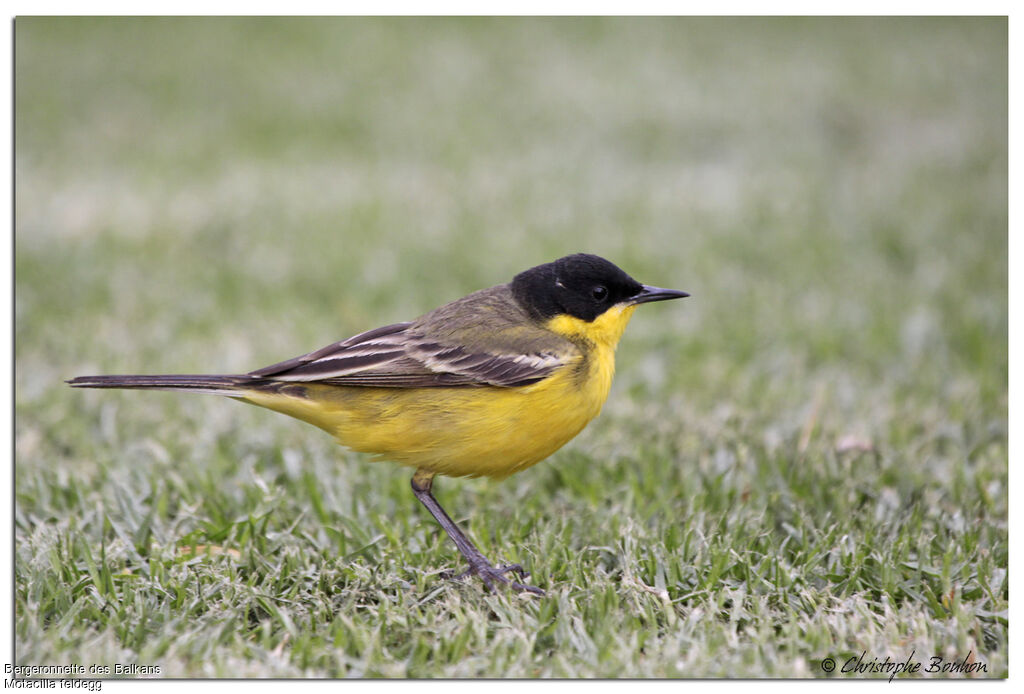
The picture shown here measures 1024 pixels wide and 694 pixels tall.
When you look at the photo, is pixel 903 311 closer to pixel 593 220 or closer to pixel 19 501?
pixel 593 220

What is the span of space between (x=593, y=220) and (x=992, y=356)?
3.78m

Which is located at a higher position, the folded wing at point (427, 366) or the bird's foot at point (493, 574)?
the folded wing at point (427, 366)

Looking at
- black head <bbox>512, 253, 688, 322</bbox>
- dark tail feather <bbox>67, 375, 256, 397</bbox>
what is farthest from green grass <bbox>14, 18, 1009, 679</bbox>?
black head <bbox>512, 253, 688, 322</bbox>

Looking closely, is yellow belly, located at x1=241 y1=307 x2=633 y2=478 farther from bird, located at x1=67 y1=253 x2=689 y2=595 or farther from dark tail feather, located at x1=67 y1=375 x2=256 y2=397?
dark tail feather, located at x1=67 y1=375 x2=256 y2=397

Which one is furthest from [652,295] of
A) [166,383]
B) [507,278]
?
[507,278]

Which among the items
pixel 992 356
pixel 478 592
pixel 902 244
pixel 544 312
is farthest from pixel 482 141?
pixel 478 592

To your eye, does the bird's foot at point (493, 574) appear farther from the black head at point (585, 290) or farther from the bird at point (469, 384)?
the black head at point (585, 290)

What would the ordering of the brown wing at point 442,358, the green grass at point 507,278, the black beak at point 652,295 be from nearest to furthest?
the green grass at point 507,278, the brown wing at point 442,358, the black beak at point 652,295

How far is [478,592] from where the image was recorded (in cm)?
412

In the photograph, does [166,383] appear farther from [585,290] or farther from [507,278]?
[507,278]

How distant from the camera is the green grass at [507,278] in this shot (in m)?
3.93

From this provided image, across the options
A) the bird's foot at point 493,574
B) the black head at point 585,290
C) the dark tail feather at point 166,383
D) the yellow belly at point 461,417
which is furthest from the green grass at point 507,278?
the black head at point 585,290

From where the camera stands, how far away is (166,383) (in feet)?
13.9

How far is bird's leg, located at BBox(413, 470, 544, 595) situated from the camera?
4.14 m
